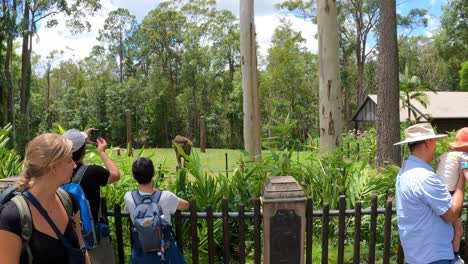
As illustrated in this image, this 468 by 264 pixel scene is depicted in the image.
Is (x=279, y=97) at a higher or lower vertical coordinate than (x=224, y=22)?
lower

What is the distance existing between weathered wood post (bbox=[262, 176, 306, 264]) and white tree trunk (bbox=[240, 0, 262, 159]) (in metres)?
3.81

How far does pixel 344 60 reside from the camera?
51094 mm

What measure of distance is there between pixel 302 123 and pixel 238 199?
4134 cm

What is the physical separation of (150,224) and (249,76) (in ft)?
15.4

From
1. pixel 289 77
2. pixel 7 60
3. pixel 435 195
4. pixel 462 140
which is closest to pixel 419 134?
pixel 435 195

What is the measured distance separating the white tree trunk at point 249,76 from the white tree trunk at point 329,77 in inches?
50.8

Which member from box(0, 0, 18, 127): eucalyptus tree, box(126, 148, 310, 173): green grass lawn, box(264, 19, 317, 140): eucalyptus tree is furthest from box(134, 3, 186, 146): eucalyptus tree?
box(126, 148, 310, 173): green grass lawn

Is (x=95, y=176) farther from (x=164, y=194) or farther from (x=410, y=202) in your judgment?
(x=410, y=202)

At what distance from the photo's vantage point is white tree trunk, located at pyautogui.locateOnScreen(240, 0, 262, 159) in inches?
303

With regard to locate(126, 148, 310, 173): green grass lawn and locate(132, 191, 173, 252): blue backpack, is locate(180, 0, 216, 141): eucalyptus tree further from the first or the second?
locate(132, 191, 173, 252): blue backpack

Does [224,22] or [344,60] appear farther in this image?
[344,60]

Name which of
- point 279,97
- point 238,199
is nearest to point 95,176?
point 238,199

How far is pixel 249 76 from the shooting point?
7730 mm

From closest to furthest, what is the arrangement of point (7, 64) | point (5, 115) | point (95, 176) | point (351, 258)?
point (95, 176)
point (351, 258)
point (5, 115)
point (7, 64)
